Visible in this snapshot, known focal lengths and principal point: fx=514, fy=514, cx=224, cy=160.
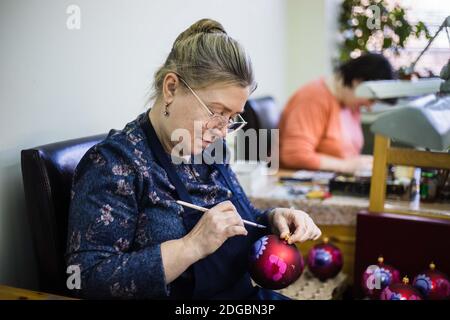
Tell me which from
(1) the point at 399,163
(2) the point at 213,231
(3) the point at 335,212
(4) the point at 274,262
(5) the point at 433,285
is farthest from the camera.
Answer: (3) the point at 335,212

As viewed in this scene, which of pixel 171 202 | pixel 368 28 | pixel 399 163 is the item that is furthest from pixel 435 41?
pixel 368 28

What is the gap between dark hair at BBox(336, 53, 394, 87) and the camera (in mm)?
2684

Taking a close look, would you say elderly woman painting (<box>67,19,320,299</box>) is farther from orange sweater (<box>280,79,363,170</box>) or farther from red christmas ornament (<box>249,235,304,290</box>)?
orange sweater (<box>280,79,363,170</box>)

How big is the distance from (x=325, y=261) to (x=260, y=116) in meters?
1.08

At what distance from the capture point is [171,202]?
136cm

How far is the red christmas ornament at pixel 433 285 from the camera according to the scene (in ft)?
5.26

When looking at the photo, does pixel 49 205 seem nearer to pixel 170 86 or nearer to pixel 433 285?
pixel 170 86

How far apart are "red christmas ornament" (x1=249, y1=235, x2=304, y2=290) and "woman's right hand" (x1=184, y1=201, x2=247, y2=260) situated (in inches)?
6.1

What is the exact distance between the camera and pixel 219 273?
56.1 inches

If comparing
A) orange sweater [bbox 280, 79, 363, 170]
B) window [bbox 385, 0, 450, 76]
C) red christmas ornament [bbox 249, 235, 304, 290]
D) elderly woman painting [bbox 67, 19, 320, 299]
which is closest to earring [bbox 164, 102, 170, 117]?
elderly woman painting [bbox 67, 19, 320, 299]

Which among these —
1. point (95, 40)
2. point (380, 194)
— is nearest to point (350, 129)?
point (380, 194)

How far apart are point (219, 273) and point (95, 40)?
0.86m

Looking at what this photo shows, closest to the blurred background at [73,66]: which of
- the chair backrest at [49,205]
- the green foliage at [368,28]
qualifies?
the chair backrest at [49,205]
